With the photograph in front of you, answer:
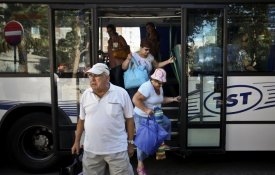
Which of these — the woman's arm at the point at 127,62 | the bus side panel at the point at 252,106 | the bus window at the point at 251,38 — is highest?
the bus window at the point at 251,38

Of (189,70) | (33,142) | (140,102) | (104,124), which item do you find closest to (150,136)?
(140,102)

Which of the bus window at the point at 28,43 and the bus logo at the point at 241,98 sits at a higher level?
the bus window at the point at 28,43

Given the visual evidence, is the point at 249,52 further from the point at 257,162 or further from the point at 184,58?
the point at 257,162

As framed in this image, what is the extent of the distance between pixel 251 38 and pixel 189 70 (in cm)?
96

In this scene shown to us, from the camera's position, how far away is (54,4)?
17.9 ft

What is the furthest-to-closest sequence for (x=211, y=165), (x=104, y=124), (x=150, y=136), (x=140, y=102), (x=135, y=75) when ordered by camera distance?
1. (x=211, y=165)
2. (x=135, y=75)
3. (x=140, y=102)
4. (x=150, y=136)
5. (x=104, y=124)

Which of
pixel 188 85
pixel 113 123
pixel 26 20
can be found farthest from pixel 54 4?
pixel 113 123

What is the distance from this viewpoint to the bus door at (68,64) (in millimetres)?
5562

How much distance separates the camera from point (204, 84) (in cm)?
570

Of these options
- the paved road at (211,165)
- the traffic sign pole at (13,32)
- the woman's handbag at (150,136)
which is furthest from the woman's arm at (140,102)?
the traffic sign pole at (13,32)

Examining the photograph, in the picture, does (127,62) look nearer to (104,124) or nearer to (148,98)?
(148,98)

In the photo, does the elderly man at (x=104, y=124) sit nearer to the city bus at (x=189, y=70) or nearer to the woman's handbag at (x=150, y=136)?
the woman's handbag at (x=150, y=136)

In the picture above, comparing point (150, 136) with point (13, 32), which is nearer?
point (150, 136)

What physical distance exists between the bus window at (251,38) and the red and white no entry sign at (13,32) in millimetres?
2861
